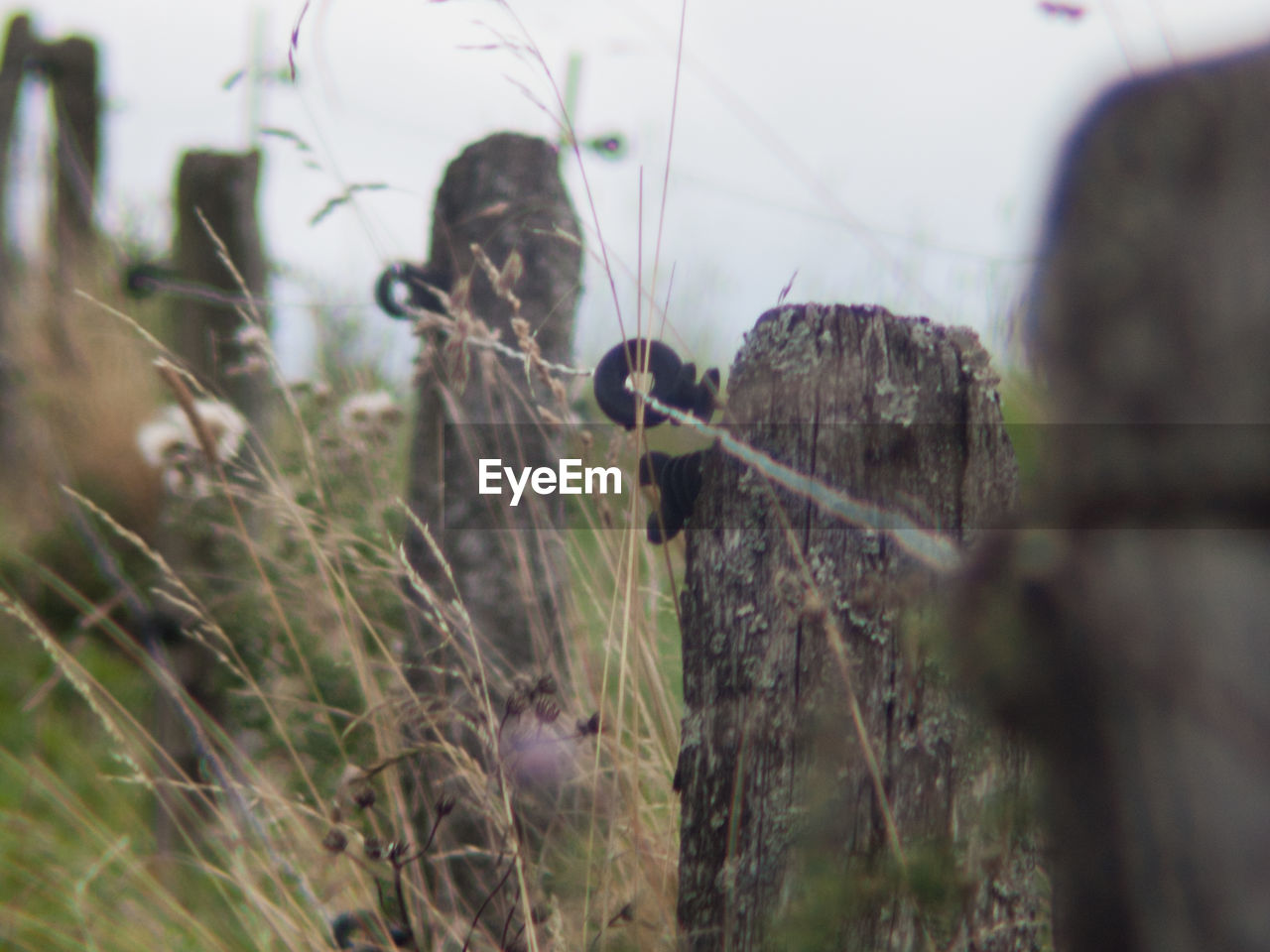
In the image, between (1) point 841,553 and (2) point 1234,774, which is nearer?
(2) point 1234,774

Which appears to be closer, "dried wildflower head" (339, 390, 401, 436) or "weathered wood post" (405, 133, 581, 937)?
"weathered wood post" (405, 133, 581, 937)

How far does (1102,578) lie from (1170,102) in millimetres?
220

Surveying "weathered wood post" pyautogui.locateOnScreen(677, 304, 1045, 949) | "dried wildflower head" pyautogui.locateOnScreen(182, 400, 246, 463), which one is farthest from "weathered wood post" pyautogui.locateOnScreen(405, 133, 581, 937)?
"weathered wood post" pyautogui.locateOnScreen(677, 304, 1045, 949)

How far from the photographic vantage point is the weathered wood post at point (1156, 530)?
0.46 m

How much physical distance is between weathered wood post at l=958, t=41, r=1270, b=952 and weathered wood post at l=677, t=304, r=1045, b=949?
1.92 feet

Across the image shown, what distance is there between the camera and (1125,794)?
50 centimetres

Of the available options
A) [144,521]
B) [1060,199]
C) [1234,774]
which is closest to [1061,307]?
[1060,199]

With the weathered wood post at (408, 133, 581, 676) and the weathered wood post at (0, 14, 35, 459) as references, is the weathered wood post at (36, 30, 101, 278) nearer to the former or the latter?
the weathered wood post at (0, 14, 35, 459)

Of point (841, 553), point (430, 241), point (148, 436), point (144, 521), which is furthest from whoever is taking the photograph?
point (144, 521)

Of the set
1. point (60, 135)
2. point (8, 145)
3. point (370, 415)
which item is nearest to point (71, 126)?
point (60, 135)

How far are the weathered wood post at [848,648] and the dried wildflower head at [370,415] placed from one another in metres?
1.78

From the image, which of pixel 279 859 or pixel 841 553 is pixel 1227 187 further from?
pixel 279 859

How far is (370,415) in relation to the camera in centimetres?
283

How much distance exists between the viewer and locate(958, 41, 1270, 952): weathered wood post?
1.51ft
